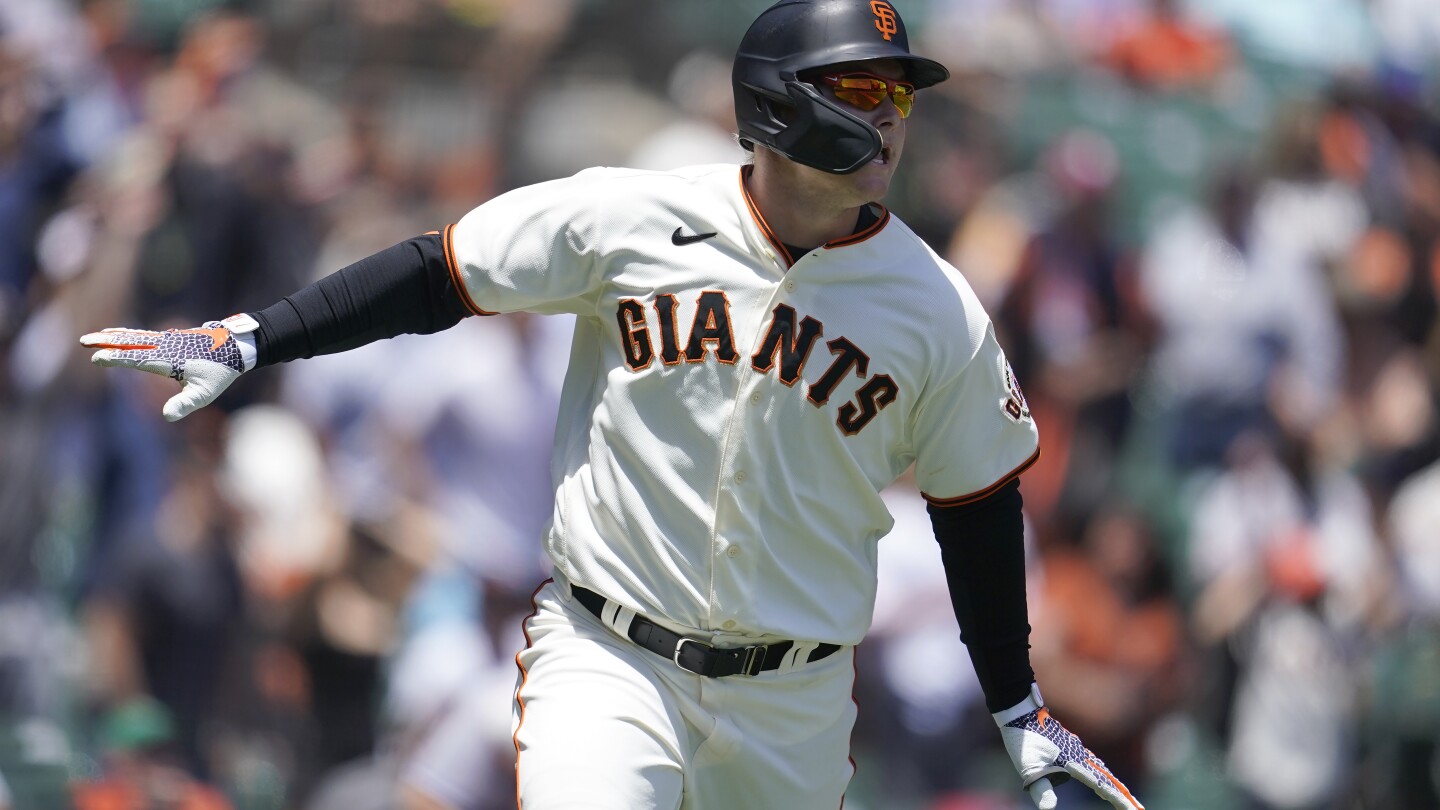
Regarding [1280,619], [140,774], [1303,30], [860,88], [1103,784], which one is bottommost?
[1280,619]

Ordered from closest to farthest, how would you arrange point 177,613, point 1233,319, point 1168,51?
point 177,613, point 1233,319, point 1168,51

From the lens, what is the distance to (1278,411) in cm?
722

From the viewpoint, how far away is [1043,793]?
338cm

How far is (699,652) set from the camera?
310cm

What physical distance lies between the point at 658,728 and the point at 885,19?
4.64 ft

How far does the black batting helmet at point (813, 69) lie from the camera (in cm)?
308

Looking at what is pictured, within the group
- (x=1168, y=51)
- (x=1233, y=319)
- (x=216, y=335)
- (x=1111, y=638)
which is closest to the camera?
(x=216, y=335)

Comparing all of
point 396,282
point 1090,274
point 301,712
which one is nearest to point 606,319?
point 396,282

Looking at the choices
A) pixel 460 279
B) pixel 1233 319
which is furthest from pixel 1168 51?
pixel 460 279

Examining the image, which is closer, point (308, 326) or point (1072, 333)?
point (308, 326)

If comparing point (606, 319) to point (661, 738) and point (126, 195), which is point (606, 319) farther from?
point (126, 195)

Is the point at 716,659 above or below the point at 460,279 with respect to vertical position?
below

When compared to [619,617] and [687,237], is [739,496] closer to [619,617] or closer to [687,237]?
[619,617]

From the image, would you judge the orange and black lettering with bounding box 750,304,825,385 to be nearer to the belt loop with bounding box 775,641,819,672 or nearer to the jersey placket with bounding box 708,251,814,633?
the jersey placket with bounding box 708,251,814,633
